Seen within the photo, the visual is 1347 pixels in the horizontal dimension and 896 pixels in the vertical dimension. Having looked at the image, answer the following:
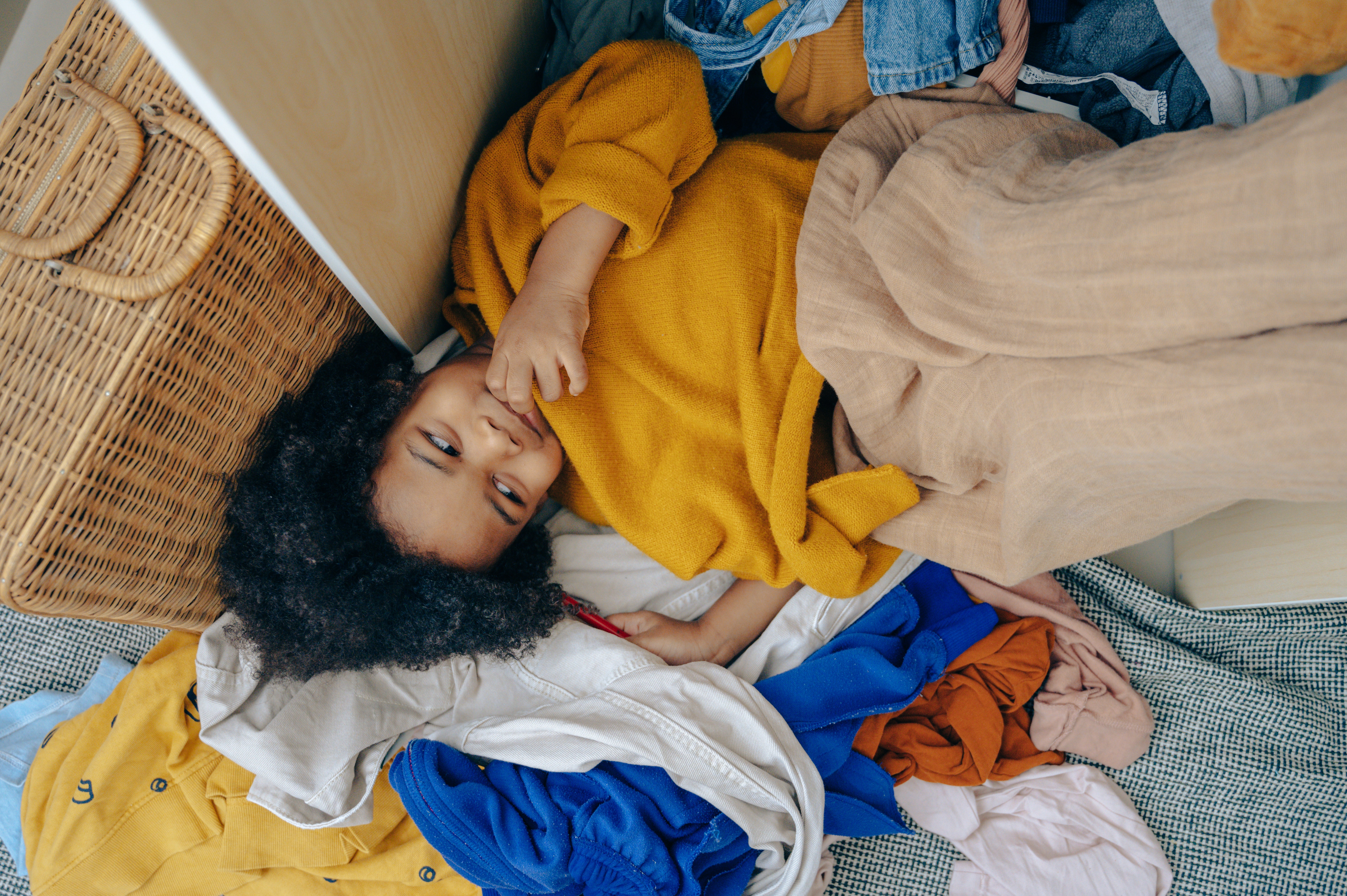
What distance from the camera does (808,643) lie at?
106 centimetres

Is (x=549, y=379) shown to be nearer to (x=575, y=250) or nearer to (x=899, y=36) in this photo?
(x=575, y=250)

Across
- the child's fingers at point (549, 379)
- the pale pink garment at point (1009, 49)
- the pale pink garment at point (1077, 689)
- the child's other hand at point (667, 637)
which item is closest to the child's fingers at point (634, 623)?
the child's other hand at point (667, 637)

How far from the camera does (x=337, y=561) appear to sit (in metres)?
0.87

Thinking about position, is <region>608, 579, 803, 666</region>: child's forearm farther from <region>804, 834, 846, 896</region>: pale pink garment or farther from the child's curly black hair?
<region>804, 834, 846, 896</region>: pale pink garment

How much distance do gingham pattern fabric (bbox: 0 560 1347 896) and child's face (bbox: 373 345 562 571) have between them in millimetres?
618

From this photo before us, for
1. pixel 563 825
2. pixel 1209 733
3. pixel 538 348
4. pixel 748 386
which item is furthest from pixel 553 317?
pixel 1209 733

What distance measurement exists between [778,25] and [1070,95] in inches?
15.4

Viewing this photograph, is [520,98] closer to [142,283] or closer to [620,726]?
[142,283]

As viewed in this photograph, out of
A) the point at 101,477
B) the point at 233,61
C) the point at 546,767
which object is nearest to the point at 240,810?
the point at 546,767

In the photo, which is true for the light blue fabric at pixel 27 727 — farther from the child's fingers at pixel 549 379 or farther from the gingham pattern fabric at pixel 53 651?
the child's fingers at pixel 549 379

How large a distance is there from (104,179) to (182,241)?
0.08 m

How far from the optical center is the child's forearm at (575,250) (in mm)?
844

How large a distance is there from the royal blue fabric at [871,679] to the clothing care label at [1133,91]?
0.64 metres

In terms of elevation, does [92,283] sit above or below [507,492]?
above
